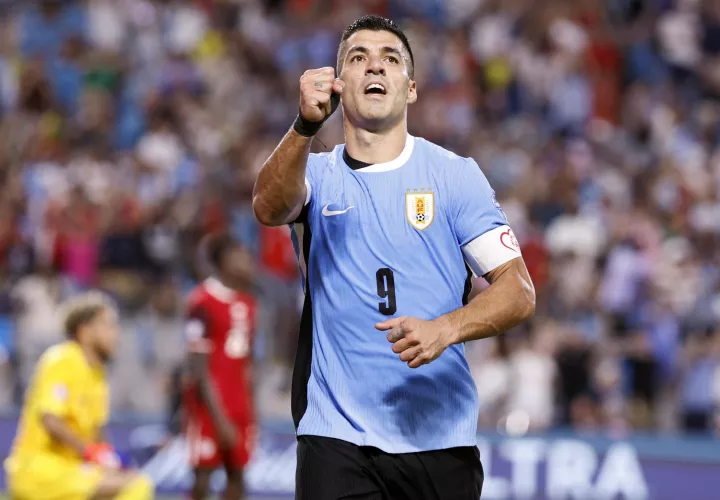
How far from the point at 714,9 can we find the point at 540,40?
229 cm

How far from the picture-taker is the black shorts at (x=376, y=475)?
4.61 meters

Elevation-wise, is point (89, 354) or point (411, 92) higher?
point (411, 92)

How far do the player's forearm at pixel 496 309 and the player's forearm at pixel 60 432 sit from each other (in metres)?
4.79

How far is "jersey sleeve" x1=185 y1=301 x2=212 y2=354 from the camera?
9.90m

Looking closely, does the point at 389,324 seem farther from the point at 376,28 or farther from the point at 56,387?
the point at 56,387

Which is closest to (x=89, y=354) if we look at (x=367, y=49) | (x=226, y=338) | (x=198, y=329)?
(x=198, y=329)

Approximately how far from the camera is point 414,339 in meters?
4.14

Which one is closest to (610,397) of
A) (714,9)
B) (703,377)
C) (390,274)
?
(703,377)

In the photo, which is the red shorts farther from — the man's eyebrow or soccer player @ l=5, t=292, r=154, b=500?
the man's eyebrow

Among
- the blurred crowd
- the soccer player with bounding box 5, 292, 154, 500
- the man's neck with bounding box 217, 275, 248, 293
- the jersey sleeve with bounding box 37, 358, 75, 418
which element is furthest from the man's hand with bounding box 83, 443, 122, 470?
the blurred crowd

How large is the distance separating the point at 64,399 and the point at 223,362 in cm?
156

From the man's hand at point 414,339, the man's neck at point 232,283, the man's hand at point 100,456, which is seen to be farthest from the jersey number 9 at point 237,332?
the man's hand at point 414,339

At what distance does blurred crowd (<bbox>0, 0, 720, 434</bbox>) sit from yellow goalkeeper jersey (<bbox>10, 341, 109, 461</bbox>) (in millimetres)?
4012

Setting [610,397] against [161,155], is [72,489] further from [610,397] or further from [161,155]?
[161,155]
